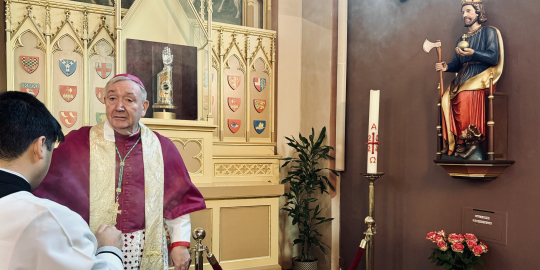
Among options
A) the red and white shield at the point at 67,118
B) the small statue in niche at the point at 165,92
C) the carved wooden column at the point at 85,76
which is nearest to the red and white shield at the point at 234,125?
the small statue in niche at the point at 165,92

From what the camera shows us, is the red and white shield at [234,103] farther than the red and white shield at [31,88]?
Yes

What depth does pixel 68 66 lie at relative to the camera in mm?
4324

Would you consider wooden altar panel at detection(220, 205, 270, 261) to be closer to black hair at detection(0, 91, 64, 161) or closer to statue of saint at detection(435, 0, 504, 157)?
statue of saint at detection(435, 0, 504, 157)

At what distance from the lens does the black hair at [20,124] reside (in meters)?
1.23

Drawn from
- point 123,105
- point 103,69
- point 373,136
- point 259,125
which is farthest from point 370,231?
point 103,69

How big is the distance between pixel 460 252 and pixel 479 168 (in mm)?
605

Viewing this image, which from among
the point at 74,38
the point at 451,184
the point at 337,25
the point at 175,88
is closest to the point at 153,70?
A: the point at 175,88

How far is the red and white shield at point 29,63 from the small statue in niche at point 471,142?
4.10 meters

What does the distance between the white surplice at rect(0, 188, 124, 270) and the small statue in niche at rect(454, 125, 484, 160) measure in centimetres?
256

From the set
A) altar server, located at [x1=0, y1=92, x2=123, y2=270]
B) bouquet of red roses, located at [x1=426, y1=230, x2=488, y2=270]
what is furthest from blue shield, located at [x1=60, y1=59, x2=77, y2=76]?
bouquet of red roses, located at [x1=426, y1=230, x2=488, y2=270]

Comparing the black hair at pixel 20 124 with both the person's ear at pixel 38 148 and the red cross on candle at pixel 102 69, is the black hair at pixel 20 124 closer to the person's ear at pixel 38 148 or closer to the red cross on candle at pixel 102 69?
the person's ear at pixel 38 148

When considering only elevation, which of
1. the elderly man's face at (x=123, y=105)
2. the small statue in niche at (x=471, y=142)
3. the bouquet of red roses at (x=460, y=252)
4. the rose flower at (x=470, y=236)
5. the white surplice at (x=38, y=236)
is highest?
the elderly man's face at (x=123, y=105)

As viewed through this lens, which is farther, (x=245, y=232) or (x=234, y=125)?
(x=234, y=125)

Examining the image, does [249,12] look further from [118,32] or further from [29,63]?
[29,63]
